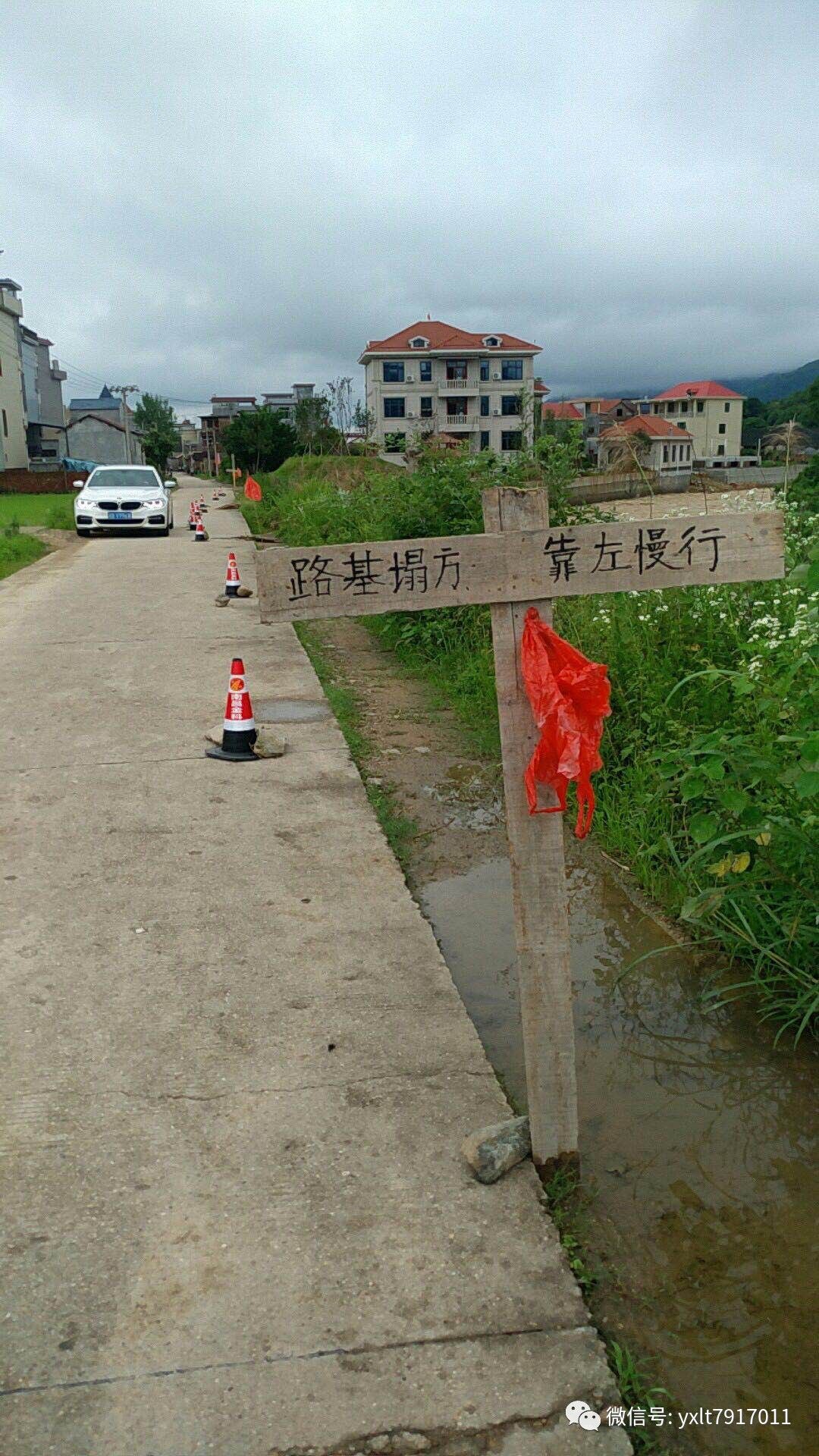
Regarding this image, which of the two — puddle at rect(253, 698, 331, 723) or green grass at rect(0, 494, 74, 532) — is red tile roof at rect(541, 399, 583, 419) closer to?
puddle at rect(253, 698, 331, 723)

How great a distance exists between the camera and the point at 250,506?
26.4 m

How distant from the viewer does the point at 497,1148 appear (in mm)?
2719

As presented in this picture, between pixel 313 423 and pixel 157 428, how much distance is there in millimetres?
36325

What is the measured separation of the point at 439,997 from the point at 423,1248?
45.0 inches

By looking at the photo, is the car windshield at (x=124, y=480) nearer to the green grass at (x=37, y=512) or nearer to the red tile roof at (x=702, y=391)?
the green grass at (x=37, y=512)

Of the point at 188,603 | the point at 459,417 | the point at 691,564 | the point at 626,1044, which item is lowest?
the point at 626,1044

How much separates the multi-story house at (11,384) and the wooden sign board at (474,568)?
4928cm

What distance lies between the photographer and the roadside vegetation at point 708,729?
339 cm

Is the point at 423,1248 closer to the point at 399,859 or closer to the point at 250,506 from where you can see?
the point at 399,859

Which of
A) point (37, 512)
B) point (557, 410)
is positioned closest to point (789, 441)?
point (557, 410)

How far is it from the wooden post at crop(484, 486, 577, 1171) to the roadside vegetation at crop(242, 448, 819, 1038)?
76cm

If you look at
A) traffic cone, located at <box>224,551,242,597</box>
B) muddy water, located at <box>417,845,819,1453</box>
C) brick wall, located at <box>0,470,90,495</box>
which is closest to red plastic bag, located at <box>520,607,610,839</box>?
muddy water, located at <box>417,845,819,1453</box>

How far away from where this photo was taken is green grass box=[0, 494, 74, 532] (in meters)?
21.2

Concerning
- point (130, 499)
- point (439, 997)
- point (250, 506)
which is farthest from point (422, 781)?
point (250, 506)
